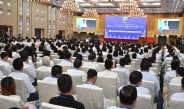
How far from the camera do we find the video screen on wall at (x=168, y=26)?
26011mm

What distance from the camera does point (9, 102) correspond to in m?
2.43

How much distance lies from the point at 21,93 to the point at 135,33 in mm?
25098

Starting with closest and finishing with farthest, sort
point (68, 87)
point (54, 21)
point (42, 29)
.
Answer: point (68, 87), point (42, 29), point (54, 21)

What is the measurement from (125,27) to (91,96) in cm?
2547

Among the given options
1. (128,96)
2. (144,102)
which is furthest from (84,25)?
(128,96)

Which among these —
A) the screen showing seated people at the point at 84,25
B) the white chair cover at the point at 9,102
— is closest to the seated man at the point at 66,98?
the white chair cover at the point at 9,102

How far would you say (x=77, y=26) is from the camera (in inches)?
1189

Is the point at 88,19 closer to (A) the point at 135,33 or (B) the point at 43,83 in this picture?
Answer: (A) the point at 135,33

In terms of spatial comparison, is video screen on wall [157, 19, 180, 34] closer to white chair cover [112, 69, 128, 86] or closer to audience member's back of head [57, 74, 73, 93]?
white chair cover [112, 69, 128, 86]

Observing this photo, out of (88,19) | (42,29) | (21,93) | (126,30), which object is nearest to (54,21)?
(42,29)

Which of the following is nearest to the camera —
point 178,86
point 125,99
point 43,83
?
point 125,99

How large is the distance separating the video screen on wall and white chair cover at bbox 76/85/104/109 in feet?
81.8

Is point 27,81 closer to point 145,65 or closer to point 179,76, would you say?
point 145,65

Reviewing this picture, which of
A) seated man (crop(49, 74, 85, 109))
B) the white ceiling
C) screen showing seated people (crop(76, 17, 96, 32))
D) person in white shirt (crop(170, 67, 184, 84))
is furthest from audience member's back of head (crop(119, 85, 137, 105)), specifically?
screen showing seated people (crop(76, 17, 96, 32))
